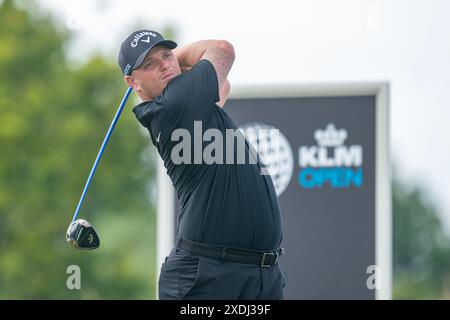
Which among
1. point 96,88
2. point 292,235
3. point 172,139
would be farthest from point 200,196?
point 96,88

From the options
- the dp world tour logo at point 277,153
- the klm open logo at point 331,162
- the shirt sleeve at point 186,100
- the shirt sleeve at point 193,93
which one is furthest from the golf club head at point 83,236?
the klm open logo at point 331,162

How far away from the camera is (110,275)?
85.7 feet

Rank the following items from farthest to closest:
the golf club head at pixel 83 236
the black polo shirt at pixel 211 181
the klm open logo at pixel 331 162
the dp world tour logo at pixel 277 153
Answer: the dp world tour logo at pixel 277 153, the klm open logo at pixel 331 162, the golf club head at pixel 83 236, the black polo shirt at pixel 211 181

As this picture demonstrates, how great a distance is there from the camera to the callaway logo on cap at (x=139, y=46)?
5.73 m

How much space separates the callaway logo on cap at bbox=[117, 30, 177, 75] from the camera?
573 cm

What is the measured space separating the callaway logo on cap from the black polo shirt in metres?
0.19

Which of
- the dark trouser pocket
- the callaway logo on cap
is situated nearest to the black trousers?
the dark trouser pocket

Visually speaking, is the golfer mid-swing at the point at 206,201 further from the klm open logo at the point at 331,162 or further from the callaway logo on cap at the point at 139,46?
the klm open logo at the point at 331,162

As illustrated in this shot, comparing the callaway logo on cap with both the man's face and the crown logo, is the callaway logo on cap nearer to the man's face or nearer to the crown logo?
the man's face

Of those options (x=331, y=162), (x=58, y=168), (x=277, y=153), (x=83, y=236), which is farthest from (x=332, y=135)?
(x=58, y=168)

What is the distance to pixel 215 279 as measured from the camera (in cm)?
576

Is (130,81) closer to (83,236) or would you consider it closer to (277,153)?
(83,236)

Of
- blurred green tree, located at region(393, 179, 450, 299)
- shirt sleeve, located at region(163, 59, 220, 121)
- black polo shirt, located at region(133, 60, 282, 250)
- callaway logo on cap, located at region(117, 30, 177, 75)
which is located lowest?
black polo shirt, located at region(133, 60, 282, 250)

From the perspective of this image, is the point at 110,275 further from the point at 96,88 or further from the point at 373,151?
the point at 373,151
